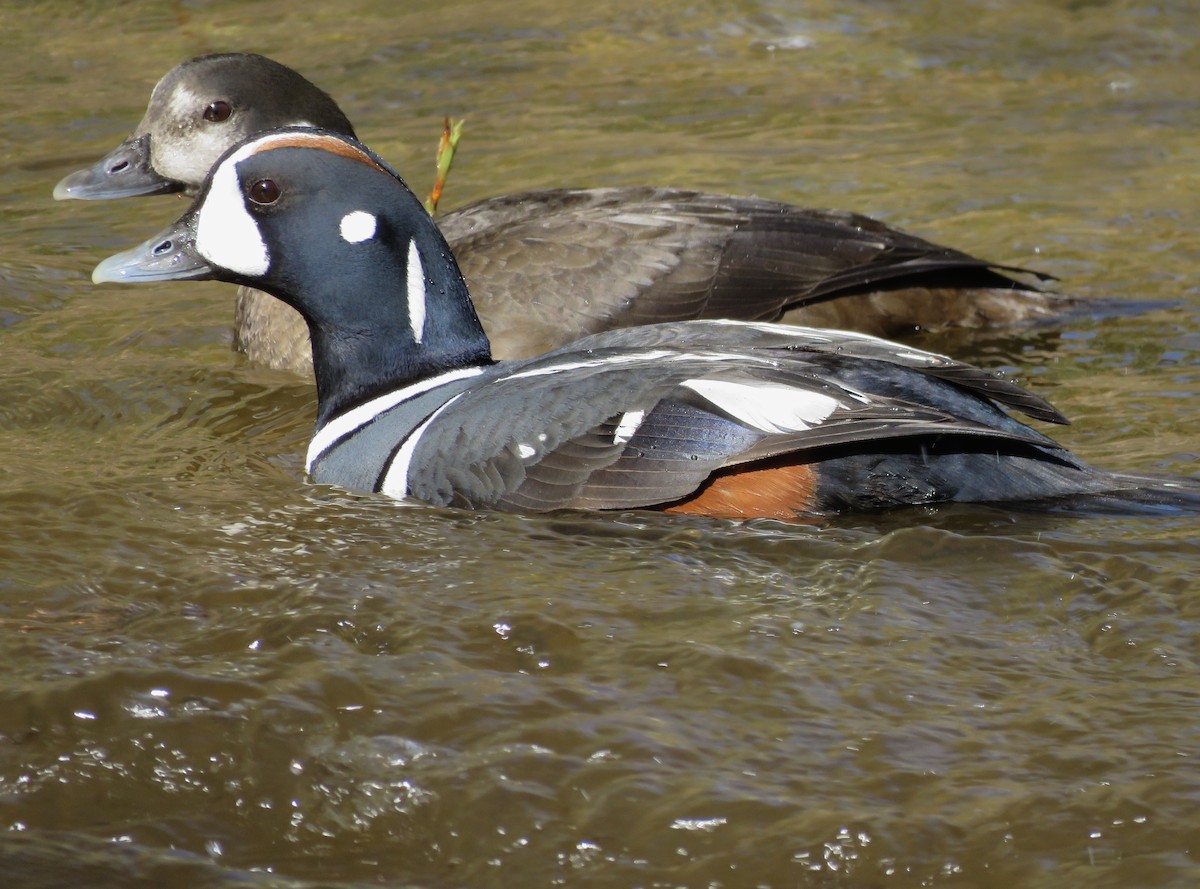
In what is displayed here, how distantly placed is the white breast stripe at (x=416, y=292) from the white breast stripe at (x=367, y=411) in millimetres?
171

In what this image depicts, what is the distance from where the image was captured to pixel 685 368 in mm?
4754

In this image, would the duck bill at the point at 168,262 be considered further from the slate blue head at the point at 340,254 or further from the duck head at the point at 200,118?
the duck head at the point at 200,118

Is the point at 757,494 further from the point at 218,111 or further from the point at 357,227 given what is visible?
the point at 218,111

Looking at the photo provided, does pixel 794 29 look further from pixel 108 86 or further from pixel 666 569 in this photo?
pixel 666 569

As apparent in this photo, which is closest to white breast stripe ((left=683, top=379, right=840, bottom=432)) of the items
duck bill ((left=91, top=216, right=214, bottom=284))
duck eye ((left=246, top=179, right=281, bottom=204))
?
duck eye ((left=246, top=179, right=281, bottom=204))

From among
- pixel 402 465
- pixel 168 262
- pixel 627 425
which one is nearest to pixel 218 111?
pixel 168 262

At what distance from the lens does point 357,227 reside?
206 inches

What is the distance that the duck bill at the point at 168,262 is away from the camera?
543 centimetres

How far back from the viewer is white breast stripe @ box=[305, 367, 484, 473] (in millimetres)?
5215

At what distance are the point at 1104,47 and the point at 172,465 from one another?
6.94 metres

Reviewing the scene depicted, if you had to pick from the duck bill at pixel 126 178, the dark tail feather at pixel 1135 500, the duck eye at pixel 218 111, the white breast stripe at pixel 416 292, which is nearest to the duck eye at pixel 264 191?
the white breast stripe at pixel 416 292

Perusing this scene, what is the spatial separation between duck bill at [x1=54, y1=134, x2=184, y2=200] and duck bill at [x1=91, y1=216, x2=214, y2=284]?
1.86 metres

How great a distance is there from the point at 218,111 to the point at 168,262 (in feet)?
6.11

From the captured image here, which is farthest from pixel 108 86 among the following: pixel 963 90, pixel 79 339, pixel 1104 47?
pixel 1104 47
